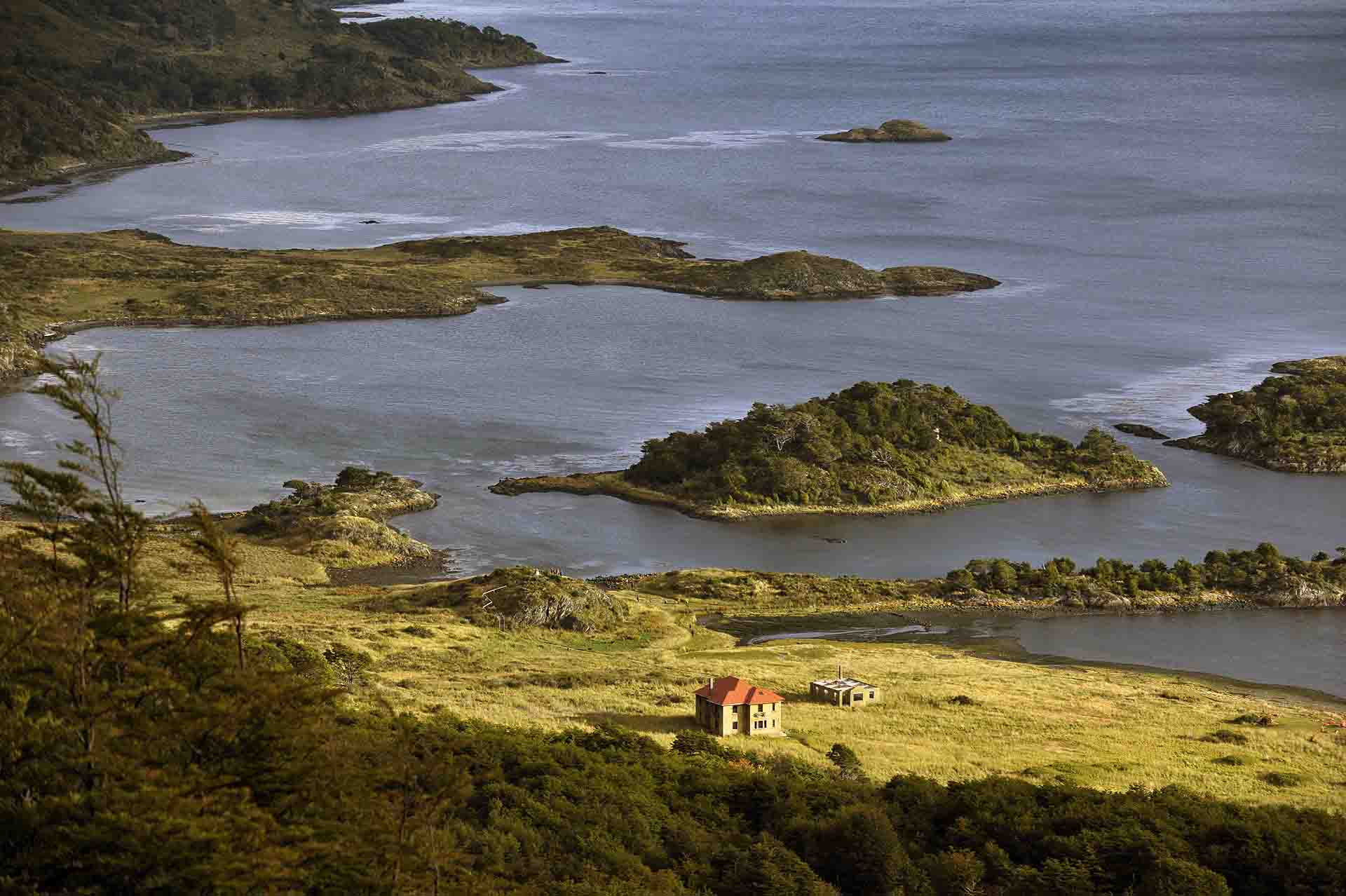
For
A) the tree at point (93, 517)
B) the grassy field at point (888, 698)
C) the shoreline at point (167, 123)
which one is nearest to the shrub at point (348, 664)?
the grassy field at point (888, 698)

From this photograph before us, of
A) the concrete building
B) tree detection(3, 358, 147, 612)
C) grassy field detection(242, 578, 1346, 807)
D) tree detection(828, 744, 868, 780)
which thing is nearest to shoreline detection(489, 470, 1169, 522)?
grassy field detection(242, 578, 1346, 807)

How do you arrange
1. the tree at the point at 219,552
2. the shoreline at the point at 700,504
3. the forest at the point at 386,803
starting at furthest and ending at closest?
the shoreline at the point at 700,504, the tree at the point at 219,552, the forest at the point at 386,803

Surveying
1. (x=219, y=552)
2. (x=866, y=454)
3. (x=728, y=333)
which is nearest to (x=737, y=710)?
(x=219, y=552)

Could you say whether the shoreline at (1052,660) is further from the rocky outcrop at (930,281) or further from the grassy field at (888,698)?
the rocky outcrop at (930,281)

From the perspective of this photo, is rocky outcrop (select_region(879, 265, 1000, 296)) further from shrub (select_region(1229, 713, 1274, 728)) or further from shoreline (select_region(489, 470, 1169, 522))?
shrub (select_region(1229, 713, 1274, 728))

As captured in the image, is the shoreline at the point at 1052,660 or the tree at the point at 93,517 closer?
the tree at the point at 93,517

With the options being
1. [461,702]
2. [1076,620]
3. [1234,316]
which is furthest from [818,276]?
[461,702]

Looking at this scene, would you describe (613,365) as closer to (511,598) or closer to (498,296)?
(498,296)

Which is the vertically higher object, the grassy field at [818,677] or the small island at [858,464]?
the small island at [858,464]
